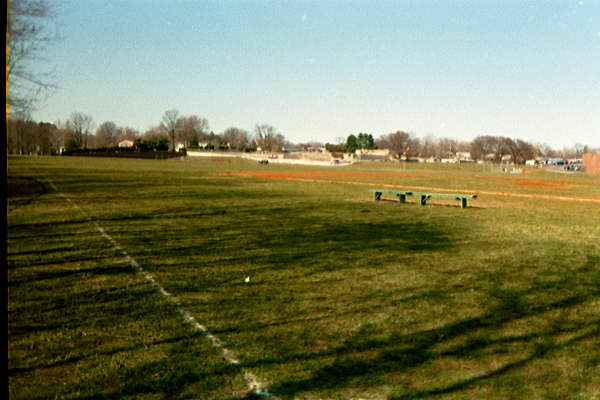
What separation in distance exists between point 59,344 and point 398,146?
15904 cm

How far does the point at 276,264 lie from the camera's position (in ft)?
26.3

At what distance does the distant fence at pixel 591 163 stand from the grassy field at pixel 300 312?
66773 millimetres

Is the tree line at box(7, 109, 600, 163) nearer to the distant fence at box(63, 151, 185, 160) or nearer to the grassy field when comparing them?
the distant fence at box(63, 151, 185, 160)

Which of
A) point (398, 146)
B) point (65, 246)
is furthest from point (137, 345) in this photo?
point (398, 146)

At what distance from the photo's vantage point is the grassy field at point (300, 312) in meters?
3.94

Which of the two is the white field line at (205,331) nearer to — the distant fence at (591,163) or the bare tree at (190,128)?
the distant fence at (591,163)

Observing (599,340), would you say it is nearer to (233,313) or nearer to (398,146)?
(233,313)

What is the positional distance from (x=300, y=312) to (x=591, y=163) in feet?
253

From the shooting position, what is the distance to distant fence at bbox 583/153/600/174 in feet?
222

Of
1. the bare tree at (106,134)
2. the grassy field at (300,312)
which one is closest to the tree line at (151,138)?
the bare tree at (106,134)

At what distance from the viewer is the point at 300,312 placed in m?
5.65

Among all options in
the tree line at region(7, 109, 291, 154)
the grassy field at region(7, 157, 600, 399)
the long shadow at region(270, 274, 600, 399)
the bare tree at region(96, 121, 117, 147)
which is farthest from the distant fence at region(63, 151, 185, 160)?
the long shadow at region(270, 274, 600, 399)

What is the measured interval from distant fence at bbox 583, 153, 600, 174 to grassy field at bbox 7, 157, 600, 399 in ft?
219

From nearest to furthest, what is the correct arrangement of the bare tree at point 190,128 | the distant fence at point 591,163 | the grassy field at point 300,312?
the grassy field at point 300,312, the distant fence at point 591,163, the bare tree at point 190,128
